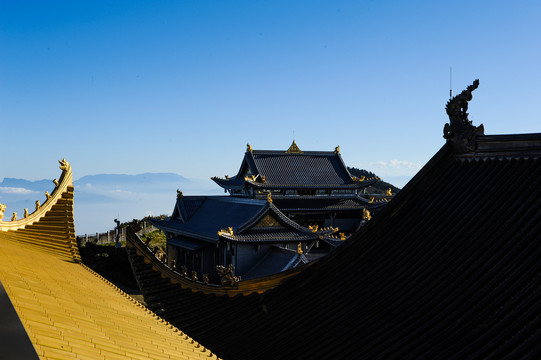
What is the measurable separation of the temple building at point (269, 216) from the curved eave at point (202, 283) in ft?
39.3

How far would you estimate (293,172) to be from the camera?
3559cm

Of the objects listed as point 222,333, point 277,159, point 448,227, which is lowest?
point 222,333

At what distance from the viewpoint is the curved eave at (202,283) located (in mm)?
9359

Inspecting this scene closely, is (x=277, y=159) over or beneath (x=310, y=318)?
over

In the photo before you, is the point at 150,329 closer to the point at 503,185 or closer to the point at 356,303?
the point at 356,303

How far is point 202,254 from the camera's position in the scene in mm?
29453

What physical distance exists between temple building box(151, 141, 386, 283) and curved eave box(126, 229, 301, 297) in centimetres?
1198

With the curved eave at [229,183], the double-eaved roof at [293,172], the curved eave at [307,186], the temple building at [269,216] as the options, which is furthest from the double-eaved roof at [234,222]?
the double-eaved roof at [293,172]

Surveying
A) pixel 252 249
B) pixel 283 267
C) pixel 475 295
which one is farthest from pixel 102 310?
pixel 252 249

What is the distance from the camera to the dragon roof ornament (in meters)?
8.16

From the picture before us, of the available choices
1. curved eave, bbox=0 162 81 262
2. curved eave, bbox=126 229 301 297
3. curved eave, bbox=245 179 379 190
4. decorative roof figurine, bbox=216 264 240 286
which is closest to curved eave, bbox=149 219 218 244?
curved eave, bbox=245 179 379 190

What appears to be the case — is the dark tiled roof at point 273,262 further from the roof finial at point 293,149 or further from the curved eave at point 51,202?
the curved eave at point 51,202

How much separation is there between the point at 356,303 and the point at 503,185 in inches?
110

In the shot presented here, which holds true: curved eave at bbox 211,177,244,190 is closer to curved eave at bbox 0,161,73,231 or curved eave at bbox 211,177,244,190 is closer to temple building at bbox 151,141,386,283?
temple building at bbox 151,141,386,283
